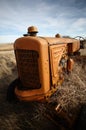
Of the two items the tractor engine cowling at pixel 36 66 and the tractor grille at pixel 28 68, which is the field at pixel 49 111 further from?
the tractor grille at pixel 28 68

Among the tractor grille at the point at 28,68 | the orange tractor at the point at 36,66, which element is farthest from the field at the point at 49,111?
the tractor grille at the point at 28,68

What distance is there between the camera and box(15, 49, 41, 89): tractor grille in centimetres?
321

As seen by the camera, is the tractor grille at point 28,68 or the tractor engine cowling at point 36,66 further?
the tractor grille at point 28,68

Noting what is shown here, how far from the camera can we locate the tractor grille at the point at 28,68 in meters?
3.21

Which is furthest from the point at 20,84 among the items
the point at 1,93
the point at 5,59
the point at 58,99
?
the point at 5,59

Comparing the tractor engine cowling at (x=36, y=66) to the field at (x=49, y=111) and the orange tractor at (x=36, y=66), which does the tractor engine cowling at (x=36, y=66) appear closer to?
the orange tractor at (x=36, y=66)

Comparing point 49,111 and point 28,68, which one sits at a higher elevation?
point 28,68

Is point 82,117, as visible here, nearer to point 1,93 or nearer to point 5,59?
point 1,93

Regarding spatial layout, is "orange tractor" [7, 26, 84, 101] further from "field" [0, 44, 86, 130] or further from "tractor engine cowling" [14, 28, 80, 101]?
"field" [0, 44, 86, 130]

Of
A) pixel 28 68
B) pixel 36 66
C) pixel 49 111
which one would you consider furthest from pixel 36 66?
pixel 49 111

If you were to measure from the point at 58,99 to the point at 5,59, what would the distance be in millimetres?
5828

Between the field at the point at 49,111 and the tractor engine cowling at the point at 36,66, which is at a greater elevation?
the tractor engine cowling at the point at 36,66

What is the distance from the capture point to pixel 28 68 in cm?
337

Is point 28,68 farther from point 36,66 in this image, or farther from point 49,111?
point 49,111
